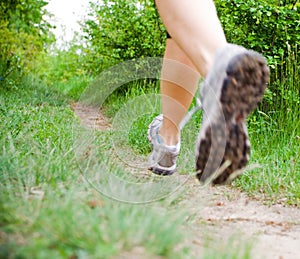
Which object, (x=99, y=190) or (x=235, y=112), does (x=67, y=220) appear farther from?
(x=235, y=112)

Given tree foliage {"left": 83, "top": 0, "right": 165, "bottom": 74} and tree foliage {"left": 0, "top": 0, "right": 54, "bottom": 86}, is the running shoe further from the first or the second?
tree foliage {"left": 0, "top": 0, "right": 54, "bottom": 86}

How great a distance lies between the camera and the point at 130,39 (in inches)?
195

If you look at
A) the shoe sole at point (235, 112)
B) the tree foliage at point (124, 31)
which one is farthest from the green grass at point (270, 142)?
the tree foliage at point (124, 31)

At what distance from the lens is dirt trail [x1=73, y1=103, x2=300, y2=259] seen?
52.7 inches

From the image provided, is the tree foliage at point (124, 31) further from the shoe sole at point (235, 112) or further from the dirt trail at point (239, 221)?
the shoe sole at point (235, 112)

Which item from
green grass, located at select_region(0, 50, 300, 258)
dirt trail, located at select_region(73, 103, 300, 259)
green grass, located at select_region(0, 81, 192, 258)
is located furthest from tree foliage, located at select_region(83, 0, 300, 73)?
green grass, located at select_region(0, 81, 192, 258)

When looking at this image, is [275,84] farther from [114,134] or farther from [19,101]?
[19,101]

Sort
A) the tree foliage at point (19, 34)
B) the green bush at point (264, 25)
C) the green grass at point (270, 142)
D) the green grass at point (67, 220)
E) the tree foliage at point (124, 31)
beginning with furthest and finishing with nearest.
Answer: the tree foliage at point (19, 34), the tree foliage at point (124, 31), the green bush at point (264, 25), the green grass at point (270, 142), the green grass at point (67, 220)

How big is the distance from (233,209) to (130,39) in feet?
11.2

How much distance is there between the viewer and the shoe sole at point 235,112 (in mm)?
1243

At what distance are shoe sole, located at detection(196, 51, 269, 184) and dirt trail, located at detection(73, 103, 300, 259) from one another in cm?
19

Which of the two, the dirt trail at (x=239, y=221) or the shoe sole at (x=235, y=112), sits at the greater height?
the shoe sole at (x=235, y=112)

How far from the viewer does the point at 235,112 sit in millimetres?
1253

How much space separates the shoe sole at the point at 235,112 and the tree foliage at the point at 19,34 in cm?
397
